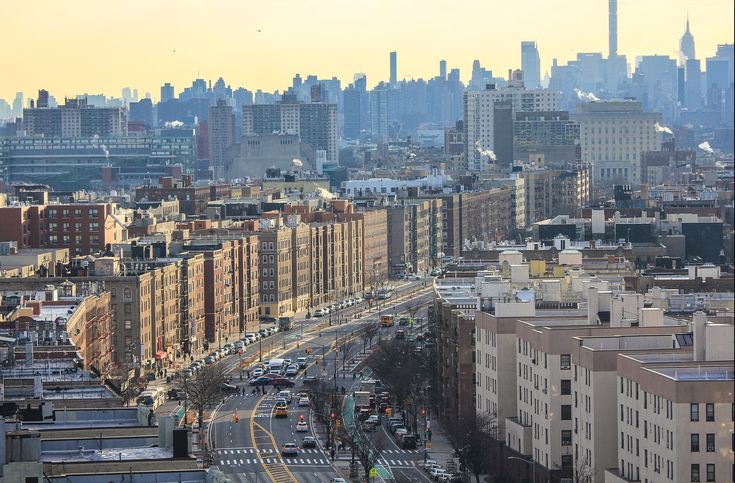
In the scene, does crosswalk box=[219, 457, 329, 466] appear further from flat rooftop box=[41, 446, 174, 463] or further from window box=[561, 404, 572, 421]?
flat rooftop box=[41, 446, 174, 463]

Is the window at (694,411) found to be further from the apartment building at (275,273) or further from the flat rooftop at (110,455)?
the apartment building at (275,273)

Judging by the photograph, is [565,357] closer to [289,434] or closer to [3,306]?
[289,434]

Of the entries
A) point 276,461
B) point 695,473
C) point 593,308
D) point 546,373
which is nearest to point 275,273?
point 276,461

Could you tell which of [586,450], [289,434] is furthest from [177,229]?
[586,450]

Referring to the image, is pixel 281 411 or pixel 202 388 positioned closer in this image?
pixel 202 388

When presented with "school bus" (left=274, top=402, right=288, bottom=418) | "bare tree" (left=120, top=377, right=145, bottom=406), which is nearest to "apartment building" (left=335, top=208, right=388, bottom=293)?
"bare tree" (left=120, top=377, right=145, bottom=406)

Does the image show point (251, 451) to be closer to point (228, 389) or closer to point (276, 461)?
point (276, 461)
